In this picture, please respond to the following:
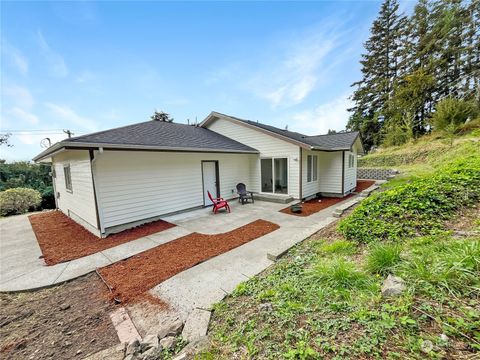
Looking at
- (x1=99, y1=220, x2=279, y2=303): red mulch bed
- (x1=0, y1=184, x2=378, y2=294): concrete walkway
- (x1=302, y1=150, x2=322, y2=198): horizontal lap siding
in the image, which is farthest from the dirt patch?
(x1=302, y1=150, x2=322, y2=198): horizontal lap siding

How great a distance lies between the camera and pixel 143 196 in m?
6.41

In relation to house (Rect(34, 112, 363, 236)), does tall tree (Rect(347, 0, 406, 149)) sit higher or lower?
higher

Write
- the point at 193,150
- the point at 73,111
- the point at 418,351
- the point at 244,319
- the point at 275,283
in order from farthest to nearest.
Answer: the point at 73,111 < the point at 193,150 < the point at 275,283 < the point at 244,319 < the point at 418,351

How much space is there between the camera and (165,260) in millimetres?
3980

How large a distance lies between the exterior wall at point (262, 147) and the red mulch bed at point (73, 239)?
5.34 meters

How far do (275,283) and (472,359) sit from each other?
179cm

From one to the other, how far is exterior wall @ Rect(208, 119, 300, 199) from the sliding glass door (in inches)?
9.4

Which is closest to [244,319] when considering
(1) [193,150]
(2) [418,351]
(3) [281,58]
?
(2) [418,351]

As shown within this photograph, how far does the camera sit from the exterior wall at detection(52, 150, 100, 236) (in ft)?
18.4

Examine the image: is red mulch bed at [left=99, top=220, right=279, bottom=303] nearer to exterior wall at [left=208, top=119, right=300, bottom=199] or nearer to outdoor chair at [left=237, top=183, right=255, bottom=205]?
outdoor chair at [left=237, top=183, right=255, bottom=205]

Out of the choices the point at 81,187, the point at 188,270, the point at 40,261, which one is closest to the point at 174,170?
the point at 81,187

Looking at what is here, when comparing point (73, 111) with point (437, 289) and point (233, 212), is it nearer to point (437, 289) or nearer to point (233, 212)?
point (233, 212)

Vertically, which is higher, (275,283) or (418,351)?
(418,351)

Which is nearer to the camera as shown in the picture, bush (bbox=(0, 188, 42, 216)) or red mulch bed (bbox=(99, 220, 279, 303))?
red mulch bed (bbox=(99, 220, 279, 303))
